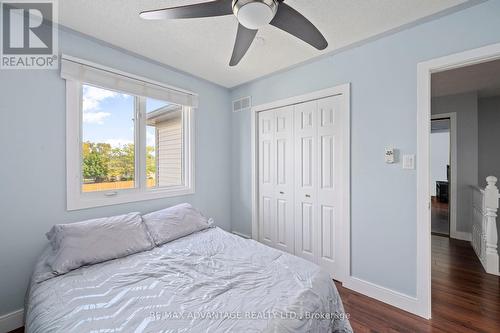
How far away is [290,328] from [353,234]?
1.52 m

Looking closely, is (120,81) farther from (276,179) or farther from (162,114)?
(276,179)

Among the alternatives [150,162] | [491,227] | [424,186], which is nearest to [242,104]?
[150,162]

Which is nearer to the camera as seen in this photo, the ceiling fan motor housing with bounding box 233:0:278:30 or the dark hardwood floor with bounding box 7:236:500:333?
the ceiling fan motor housing with bounding box 233:0:278:30

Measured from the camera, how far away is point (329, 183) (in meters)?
2.50

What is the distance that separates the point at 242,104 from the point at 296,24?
200 cm

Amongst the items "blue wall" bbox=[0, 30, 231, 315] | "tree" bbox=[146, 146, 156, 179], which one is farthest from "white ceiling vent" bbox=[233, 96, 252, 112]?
"blue wall" bbox=[0, 30, 231, 315]

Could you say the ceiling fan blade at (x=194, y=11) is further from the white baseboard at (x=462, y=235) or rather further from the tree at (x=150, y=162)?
the white baseboard at (x=462, y=235)

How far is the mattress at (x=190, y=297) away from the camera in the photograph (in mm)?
1048

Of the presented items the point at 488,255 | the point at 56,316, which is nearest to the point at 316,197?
the point at 488,255

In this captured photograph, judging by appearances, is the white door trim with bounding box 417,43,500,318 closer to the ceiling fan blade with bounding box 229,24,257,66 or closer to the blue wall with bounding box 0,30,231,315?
the ceiling fan blade with bounding box 229,24,257,66

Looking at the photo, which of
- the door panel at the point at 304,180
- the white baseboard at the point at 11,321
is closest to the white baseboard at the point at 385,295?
the door panel at the point at 304,180

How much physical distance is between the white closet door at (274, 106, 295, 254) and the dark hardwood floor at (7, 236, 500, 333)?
0.89 metres

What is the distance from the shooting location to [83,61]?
204 cm

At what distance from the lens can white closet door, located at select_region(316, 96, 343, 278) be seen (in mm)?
2430
